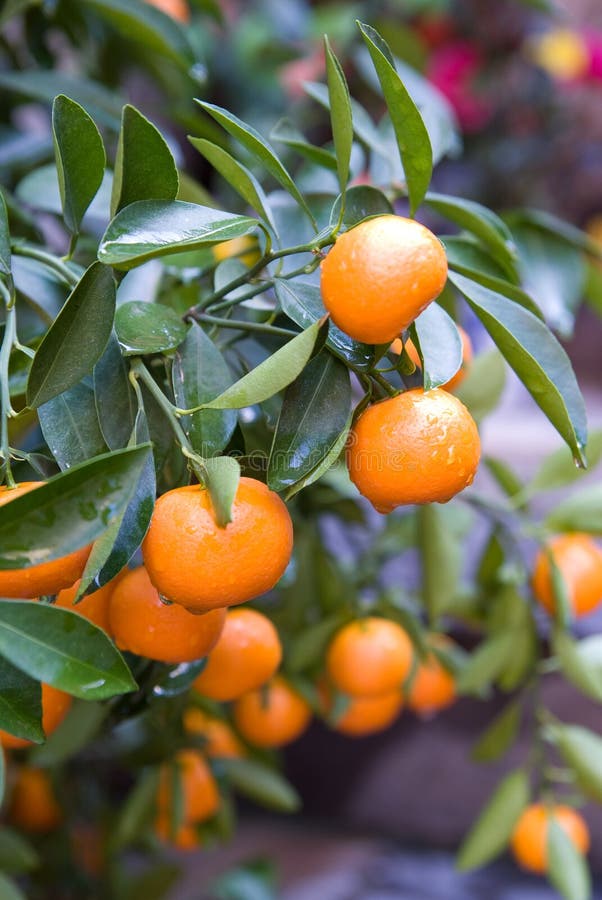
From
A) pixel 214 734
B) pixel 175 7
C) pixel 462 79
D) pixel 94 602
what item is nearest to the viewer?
pixel 94 602

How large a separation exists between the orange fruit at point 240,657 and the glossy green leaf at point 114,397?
143mm

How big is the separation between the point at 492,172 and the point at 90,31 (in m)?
1.13

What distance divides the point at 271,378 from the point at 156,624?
0.43 feet

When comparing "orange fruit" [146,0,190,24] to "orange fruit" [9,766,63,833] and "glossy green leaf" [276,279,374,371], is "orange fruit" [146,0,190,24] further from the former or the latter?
"orange fruit" [9,766,63,833]

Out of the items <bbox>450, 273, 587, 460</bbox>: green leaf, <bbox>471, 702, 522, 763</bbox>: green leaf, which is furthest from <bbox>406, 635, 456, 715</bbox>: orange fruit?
<bbox>450, 273, 587, 460</bbox>: green leaf

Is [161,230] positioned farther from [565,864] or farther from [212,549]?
[565,864]

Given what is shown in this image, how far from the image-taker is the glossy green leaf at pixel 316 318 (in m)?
0.38

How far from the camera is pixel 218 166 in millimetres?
382

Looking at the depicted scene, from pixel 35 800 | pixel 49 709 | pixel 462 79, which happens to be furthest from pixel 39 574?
pixel 462 79

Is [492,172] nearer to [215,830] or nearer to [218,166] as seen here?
[215,830]

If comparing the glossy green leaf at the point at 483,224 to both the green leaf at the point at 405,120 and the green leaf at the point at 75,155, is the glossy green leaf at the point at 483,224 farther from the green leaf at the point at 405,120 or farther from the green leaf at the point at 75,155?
the green leaf at the point at 75,155

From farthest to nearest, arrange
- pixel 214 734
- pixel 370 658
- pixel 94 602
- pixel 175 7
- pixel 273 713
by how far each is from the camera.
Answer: pixel 175 7, pixel 214 734, pixel 273 713, pixel 370 658, pixel 94 602

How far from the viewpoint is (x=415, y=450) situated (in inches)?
13.7

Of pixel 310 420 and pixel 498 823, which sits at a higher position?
pixel 310 420
